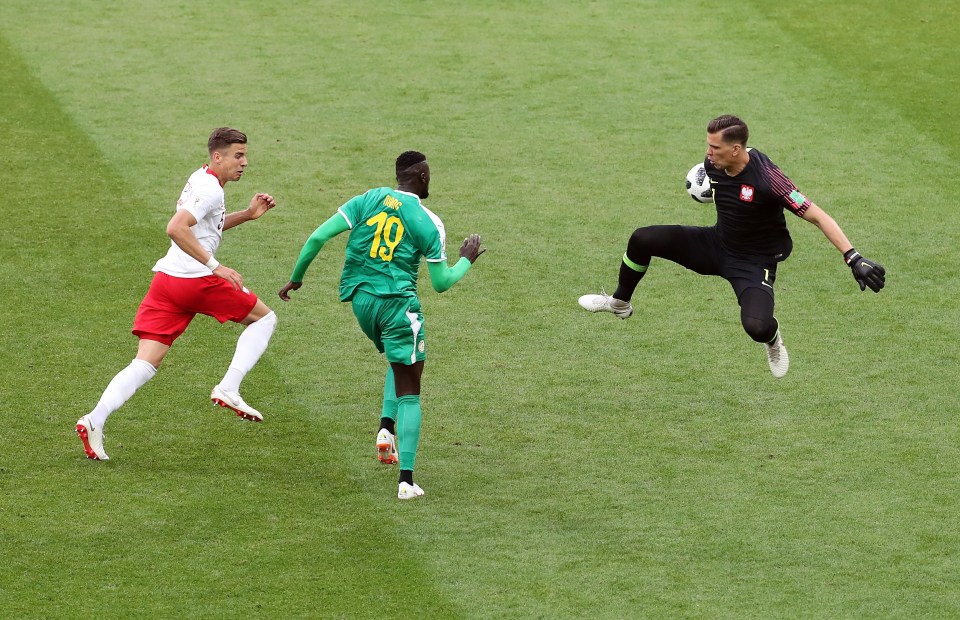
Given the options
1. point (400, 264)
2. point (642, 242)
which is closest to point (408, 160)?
point (400, 264)

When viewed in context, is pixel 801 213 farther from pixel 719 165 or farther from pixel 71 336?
pixel 71 336

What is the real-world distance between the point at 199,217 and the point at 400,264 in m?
1.39

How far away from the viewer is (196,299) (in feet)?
30.7

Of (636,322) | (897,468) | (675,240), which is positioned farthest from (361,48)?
(897,468)

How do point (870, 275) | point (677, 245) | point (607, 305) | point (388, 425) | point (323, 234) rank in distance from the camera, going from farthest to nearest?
point (607, 305) → point (677, 245) → point (388, 425) → point (870, 275) → point (323, 234)

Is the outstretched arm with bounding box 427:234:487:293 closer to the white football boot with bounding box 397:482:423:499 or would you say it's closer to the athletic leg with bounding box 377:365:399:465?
the athletic leg with bounding box 377:365:399:465

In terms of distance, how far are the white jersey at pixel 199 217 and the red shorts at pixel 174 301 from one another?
5cm

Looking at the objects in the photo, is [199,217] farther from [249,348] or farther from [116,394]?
[116,394]

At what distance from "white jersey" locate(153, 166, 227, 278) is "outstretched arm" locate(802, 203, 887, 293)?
387cm

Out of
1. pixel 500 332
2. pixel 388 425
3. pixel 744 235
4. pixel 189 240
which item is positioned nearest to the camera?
pixel 189 240

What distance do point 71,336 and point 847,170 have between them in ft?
26.4

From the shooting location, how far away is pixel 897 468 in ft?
30.7

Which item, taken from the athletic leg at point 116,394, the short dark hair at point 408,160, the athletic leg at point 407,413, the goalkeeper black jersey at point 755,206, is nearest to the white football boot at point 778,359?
the goalkeeper black jersey at point 755,206

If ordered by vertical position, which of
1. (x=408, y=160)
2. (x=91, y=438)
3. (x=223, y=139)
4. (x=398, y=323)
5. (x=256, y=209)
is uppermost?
(x=408, y=160)
